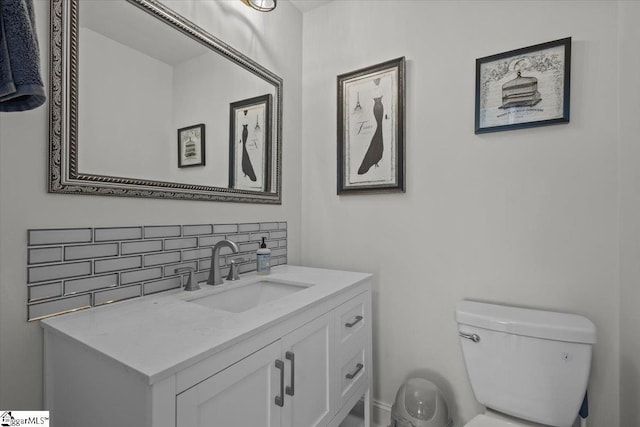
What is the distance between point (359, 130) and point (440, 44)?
571mm

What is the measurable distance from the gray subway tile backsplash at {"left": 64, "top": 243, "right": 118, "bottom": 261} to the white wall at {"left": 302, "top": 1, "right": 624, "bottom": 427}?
1.14 meters

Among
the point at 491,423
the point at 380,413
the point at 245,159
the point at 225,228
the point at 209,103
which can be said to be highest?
the point at 209,103

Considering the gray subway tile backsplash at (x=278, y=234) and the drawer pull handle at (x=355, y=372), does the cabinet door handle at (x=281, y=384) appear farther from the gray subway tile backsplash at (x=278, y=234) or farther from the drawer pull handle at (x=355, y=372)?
the gray subway tile backsplash at (x=278, y=234)

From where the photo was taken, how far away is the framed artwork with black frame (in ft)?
4.95

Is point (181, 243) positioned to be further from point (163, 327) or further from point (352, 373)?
point (352, 373)

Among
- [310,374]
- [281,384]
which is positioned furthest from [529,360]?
[281,384]

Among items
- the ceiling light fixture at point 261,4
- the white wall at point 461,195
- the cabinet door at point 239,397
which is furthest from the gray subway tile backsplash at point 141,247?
the ceiling light fixture at point 261,4

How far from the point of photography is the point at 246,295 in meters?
1.37

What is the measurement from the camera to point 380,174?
5.49ft

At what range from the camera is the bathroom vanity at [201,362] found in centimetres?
63

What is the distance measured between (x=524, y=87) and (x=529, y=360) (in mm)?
1117

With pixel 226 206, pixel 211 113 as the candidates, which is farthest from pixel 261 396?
pixel 211 113

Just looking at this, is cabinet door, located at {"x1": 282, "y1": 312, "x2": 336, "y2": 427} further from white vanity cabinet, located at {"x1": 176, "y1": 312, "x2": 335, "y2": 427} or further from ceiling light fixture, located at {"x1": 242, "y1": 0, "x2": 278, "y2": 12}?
ceiling light fixture, located at {"x1": 242, "y1": 0, "x2": 278, "y2": 12}

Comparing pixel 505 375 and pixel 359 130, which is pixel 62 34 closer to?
pixel 359 130
